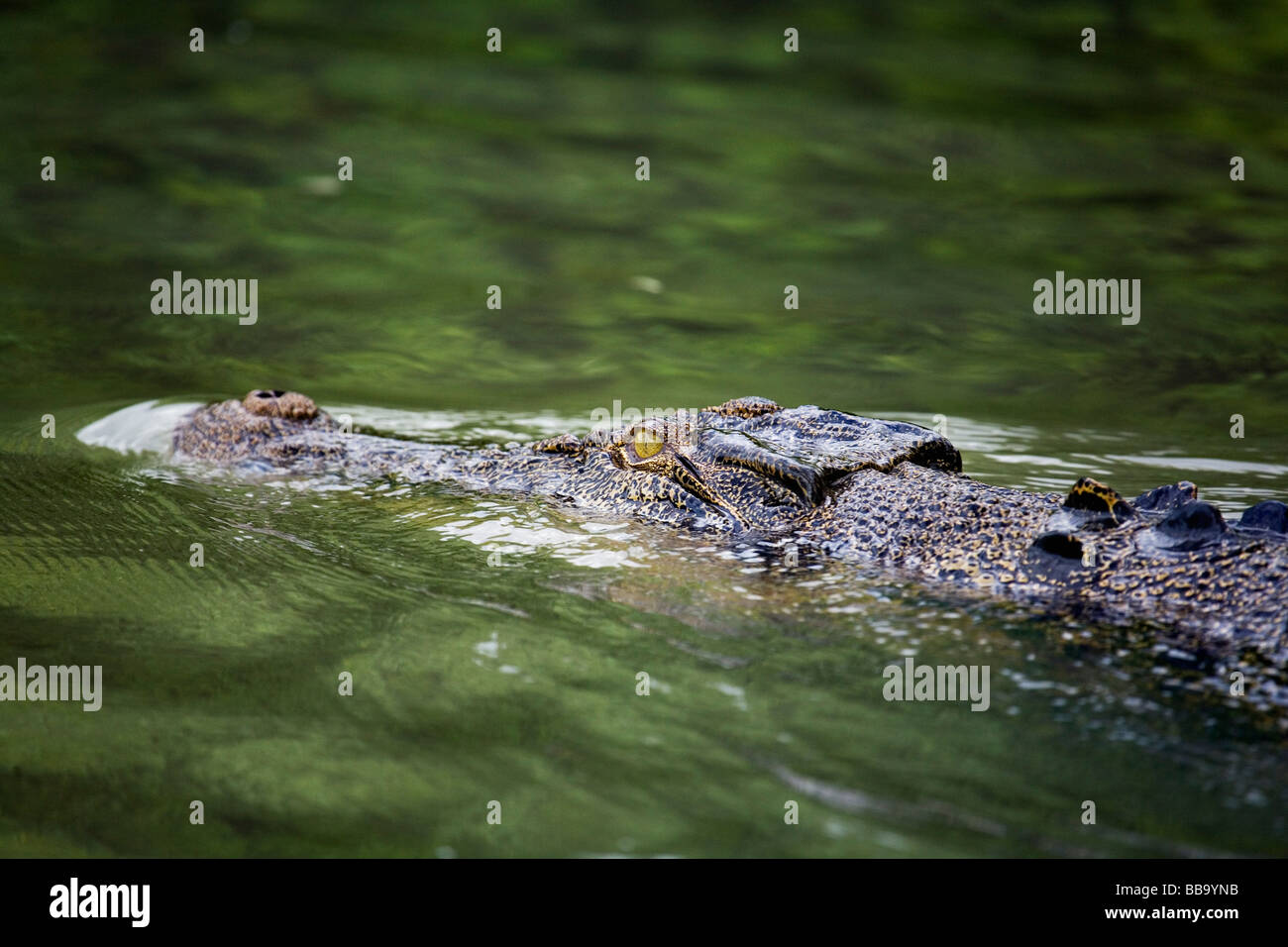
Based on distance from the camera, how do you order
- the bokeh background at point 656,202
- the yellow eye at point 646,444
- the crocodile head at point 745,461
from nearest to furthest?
the crocodile head at point 745,461 < the yellow eye at point 646,444 < the bokeh background at point 656,202

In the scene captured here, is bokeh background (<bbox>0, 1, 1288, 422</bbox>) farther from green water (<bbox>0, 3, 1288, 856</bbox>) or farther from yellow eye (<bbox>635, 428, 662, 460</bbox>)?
yellow eye (<bbox>635, 428, 662, 460</bbox>)

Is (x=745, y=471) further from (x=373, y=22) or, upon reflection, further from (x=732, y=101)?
(x=373, y=22)

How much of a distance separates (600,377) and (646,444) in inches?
167

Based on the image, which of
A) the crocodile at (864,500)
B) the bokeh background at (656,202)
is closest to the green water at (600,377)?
the bokeh background at (656,202)

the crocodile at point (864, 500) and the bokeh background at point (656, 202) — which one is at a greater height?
the bokeh background at point (656, 202)

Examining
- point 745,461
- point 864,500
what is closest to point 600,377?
point 745,461

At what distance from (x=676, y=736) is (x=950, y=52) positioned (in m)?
13.2

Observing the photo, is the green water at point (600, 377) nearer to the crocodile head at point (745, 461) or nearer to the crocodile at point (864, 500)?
the crocodile at point (864, 500)

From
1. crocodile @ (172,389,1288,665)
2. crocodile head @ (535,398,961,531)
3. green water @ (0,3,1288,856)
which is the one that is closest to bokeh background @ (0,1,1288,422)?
green water @ (0,3,1288,856)

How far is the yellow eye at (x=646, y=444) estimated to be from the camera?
472 cm

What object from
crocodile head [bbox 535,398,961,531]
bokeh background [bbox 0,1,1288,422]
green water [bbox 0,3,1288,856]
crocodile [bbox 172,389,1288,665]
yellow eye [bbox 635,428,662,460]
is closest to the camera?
green water [bbox 0,3,1288,856]

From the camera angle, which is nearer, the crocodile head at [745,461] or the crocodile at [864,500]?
the crocodile at [864,500]

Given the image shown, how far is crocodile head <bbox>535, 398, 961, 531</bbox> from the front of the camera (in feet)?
14.2

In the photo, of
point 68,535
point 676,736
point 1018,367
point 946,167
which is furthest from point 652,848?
point 946,167
